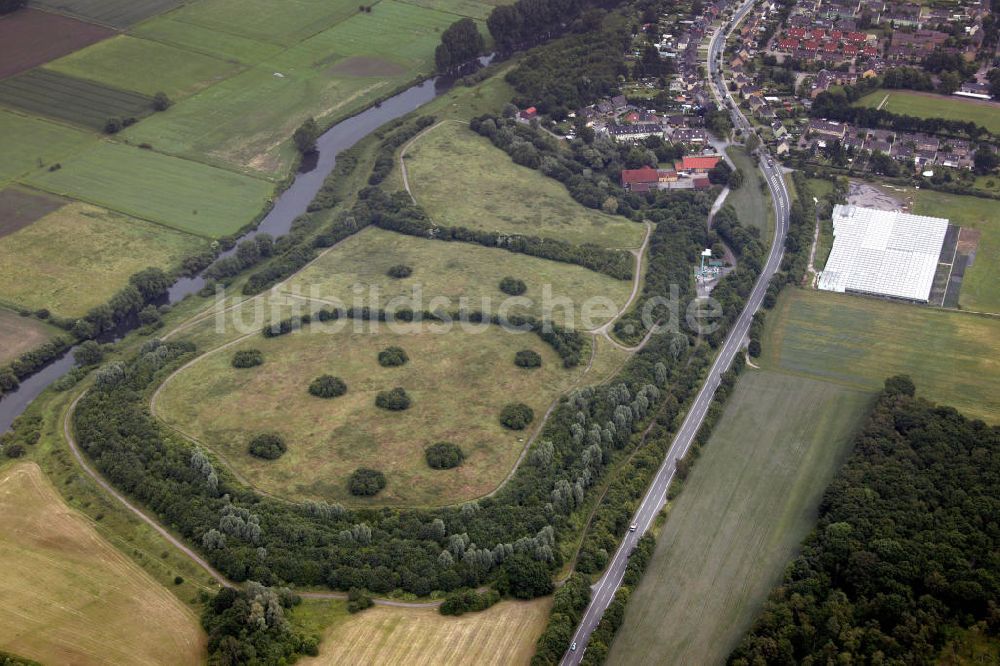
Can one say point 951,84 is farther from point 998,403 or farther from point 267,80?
point 267,80

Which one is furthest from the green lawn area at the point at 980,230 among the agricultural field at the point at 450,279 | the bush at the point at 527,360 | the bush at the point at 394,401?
the bush at the point at 394,401

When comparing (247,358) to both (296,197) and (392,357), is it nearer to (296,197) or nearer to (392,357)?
(392,357)

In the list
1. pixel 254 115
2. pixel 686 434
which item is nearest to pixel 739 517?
pixel 686 434

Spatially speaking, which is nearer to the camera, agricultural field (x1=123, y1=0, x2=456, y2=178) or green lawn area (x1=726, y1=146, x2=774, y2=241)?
green lawn area (x1=726, y1=146, x2=774, y2=241)

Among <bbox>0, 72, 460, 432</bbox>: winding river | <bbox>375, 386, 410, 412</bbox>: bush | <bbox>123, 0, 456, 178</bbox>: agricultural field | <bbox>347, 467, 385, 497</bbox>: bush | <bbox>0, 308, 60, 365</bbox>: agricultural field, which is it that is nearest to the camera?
<bbox>347, 467, 385, 497</bbox>: bush

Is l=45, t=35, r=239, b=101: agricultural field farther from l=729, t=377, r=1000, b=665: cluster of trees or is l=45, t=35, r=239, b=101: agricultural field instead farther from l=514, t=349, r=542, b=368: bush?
l=729, t=377, r=1000, b=665: cluster of trees

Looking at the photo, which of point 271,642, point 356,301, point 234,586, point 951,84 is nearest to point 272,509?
point 234,586

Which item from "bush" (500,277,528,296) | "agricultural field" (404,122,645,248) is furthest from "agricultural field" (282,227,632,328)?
"agricultural field" (404,122,645,248)
